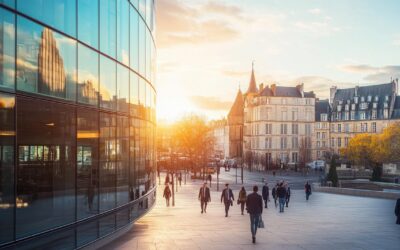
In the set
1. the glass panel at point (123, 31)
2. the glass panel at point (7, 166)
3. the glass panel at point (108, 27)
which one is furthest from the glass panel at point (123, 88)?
the glass panel at point (7, 166)

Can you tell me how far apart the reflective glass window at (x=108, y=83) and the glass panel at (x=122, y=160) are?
3.16ft

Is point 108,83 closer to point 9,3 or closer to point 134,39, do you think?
point 134,39

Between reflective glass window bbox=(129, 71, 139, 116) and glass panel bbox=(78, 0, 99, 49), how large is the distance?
408cm

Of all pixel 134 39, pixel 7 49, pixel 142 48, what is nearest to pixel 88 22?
pixel 7 49

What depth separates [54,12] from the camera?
11.5m

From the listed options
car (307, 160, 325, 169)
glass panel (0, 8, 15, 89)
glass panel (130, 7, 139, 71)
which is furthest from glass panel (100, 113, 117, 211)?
car (307, 160, 325, 169)

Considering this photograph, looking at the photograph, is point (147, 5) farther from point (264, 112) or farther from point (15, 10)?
point (264, 112)

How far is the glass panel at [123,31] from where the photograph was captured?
1642 cm

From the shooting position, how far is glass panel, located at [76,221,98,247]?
13.0 meters

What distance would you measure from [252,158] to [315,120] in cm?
2476

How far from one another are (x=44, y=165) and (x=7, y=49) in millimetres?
2833

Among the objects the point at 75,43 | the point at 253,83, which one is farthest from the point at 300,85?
the point at 75,43

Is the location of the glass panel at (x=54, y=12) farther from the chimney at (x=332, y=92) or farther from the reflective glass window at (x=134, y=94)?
the chimney at (x=332, y=92)

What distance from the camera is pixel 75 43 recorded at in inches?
498
